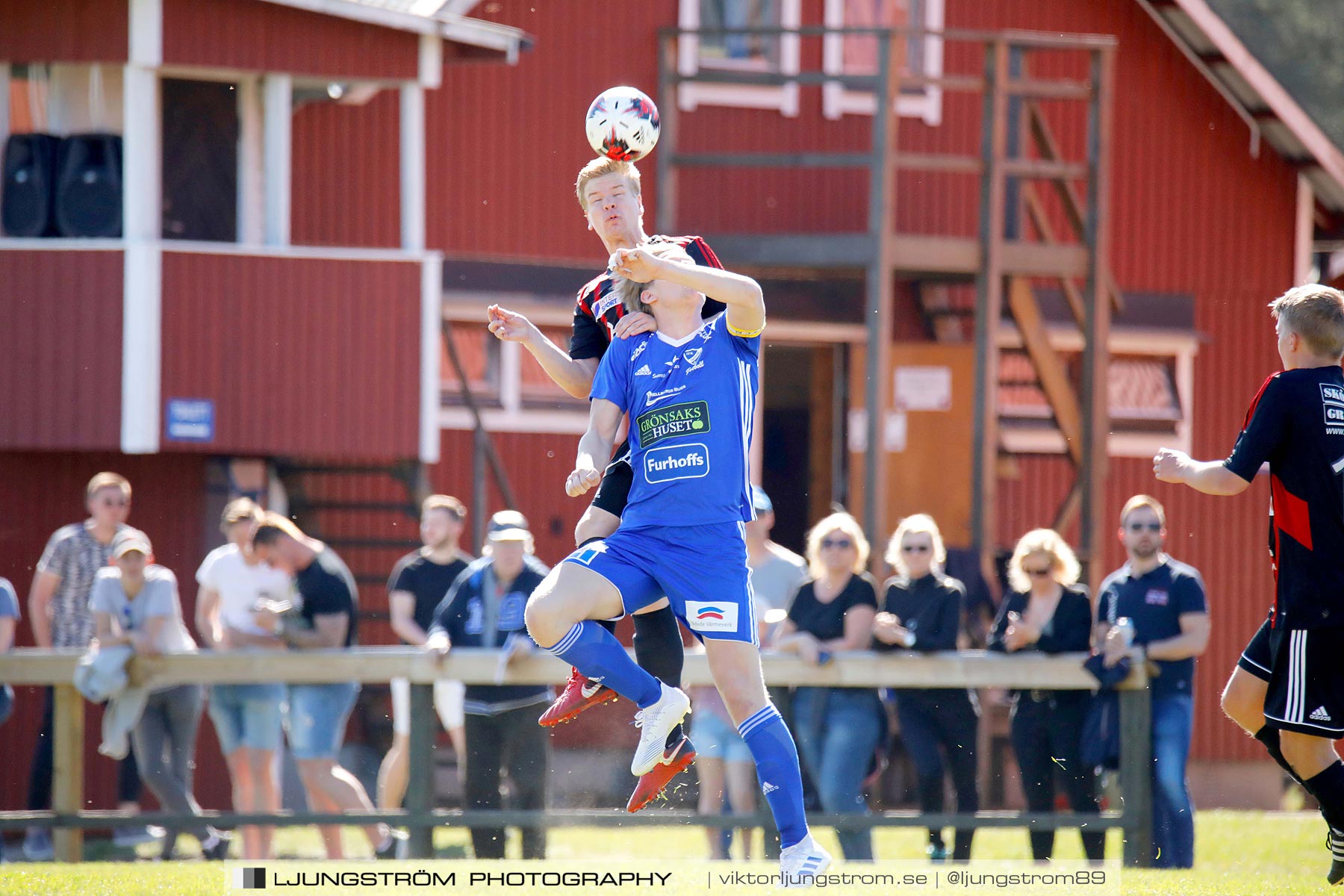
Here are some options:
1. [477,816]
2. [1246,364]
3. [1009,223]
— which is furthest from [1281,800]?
[477,816]

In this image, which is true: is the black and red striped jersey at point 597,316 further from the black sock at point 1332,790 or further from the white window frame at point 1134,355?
the white window frame at point 1134,355

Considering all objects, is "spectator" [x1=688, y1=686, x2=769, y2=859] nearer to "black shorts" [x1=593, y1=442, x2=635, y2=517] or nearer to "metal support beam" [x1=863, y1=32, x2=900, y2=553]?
"black shorts" [x1=593, y1=442, x2=635, y2=517]

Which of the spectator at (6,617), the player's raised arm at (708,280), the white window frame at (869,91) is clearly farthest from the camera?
the white window frame at (869,91)

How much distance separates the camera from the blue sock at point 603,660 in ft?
21.0

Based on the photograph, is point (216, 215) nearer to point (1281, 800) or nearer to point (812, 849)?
point (812, 849)

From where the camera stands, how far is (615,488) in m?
6.79

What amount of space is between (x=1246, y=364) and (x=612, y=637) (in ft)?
41.5

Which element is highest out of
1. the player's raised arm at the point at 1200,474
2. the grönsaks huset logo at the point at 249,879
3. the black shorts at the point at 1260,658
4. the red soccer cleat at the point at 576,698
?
the player's raised arm at the point at 1200,474

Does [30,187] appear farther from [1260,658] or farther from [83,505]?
[1260,658]

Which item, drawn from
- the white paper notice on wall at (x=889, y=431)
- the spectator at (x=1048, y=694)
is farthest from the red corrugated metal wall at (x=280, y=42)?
the spectator at (x=1048, y=694)

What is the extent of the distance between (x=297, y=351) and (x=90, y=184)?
199 cm

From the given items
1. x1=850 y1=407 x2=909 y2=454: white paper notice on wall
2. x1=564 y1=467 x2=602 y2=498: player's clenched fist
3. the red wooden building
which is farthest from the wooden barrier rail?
x1=850 y1=407 x2=909 y2=454: white paper notice on wall

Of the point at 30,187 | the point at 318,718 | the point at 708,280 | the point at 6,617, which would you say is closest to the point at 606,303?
the point at 708,280

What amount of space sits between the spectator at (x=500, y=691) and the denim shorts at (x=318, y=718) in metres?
0.54
